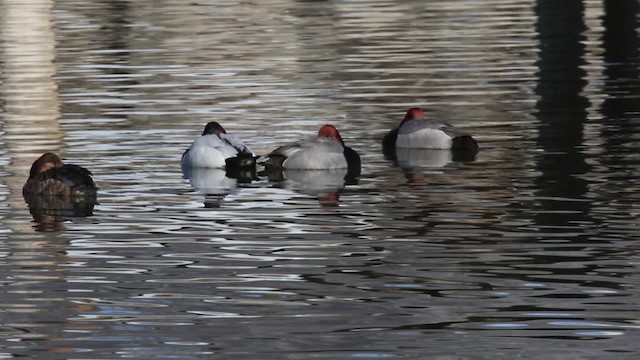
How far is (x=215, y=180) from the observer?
20.6 meters

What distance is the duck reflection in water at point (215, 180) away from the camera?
→ 19.4m

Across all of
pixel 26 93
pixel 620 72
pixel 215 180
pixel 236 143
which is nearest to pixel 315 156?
pixel 236 143

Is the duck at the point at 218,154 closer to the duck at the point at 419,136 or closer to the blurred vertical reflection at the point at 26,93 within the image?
the blurred vertical reflection at the point at 26,93

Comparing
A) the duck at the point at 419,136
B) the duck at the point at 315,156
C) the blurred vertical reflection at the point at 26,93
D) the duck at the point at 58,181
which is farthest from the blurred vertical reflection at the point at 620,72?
the blurred vertical reflection at the point at 26,93

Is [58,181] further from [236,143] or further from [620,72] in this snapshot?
[620,72]

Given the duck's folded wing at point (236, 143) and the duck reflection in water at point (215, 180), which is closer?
the duck reflection in water at point (215, 180)

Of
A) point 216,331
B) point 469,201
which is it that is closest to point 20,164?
point 469,201

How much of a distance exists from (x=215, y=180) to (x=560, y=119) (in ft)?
20.7

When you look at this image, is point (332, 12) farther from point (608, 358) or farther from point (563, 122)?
point (608, 358)

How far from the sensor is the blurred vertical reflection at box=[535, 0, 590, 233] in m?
17.5

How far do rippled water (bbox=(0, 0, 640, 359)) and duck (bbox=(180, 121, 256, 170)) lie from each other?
0.28m

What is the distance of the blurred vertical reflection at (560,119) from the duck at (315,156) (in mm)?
2165

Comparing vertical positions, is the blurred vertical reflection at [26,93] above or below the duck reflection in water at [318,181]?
below

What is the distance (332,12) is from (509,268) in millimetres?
39939
